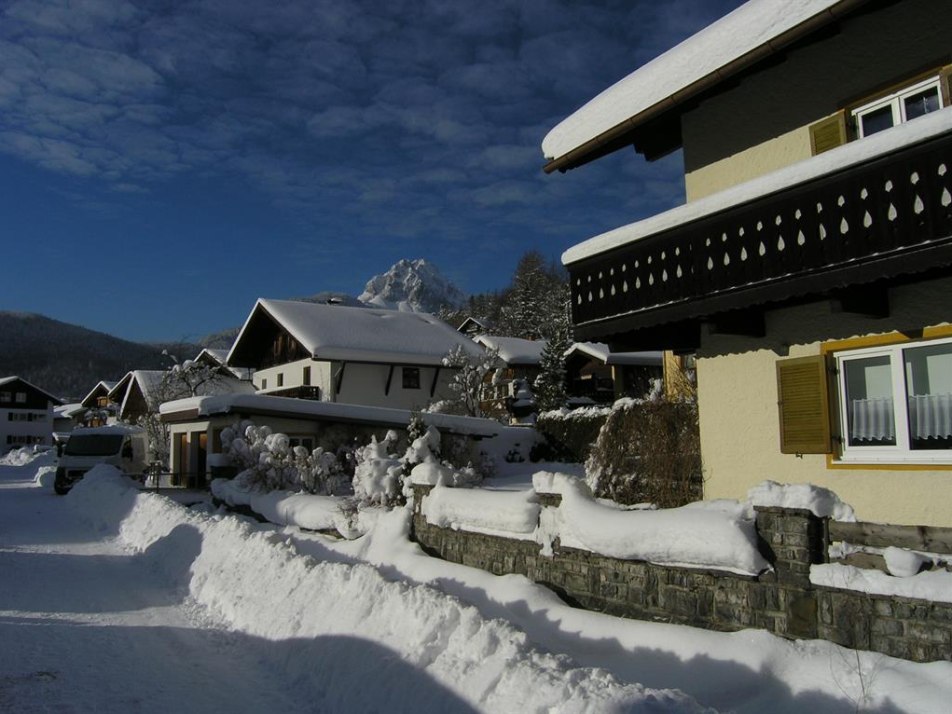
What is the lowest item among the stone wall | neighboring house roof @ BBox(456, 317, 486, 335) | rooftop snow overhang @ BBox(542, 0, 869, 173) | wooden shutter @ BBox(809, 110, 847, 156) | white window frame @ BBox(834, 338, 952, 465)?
the stone wall

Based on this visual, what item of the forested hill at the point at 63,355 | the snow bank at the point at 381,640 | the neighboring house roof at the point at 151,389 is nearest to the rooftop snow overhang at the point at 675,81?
the snow bank at the point at 381,640

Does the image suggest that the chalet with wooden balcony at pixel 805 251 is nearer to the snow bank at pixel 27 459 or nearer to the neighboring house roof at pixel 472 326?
the snow bank at pixel 27 459

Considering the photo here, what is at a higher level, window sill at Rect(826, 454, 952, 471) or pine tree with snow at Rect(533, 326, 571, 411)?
pine tree with snow at Rect(533, 326, 571, 411)

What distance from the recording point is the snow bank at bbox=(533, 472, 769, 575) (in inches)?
240

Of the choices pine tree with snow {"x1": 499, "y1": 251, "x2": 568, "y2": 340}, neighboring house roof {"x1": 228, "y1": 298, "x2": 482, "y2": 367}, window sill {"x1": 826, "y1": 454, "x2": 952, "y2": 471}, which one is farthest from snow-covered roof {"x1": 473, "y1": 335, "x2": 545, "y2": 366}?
window sill {"x1": 826, "y1": 454, "x2": 952, "y2": 471}

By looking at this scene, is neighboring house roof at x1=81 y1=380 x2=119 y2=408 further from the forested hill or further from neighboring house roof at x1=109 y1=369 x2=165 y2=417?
the forested hill

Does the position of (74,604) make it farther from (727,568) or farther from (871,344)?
(871,344)

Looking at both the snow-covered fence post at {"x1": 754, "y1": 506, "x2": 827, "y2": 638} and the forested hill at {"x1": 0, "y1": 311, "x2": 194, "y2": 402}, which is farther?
the forested hill at {"x1": 0, "y1": 311, "x2": 194, "y2": 402}

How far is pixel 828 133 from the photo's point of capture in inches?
357

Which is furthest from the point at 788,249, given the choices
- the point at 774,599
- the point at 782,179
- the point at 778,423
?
the point at 774,599

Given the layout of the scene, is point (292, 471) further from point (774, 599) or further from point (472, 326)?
point (472, 326)

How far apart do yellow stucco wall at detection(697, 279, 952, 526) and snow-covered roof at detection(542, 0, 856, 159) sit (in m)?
2.91

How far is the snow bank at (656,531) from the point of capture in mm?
6094

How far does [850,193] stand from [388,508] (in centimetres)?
846
